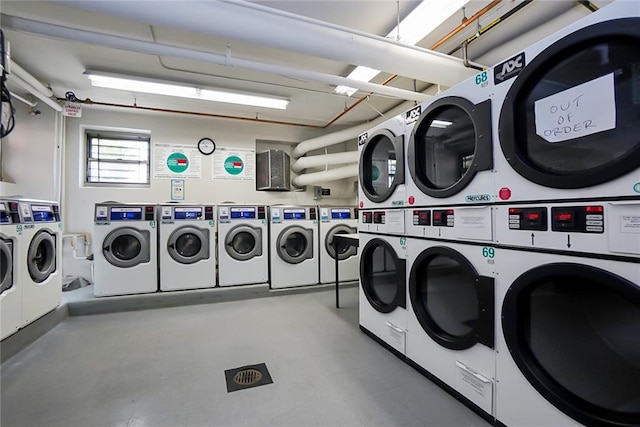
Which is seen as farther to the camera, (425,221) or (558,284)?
(425,221)

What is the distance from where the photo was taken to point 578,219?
1032 millimetres

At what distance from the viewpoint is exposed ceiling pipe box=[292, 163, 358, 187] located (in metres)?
4.28

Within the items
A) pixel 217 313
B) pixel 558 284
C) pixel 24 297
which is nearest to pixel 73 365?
pixel 24 297

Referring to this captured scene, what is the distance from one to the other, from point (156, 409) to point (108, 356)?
90 centimetres

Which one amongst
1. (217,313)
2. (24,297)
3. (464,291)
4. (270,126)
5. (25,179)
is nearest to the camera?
(464,291)

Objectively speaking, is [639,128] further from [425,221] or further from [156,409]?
[156,409]

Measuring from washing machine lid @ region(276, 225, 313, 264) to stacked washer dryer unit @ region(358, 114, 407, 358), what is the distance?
144 centimetres

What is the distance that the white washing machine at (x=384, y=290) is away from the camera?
1.97 meters

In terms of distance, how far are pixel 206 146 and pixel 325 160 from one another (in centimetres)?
197

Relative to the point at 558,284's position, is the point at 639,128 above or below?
above

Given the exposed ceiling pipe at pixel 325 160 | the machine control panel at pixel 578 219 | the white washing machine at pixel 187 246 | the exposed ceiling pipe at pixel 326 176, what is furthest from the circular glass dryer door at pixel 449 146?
the white washing machine at pixel 187 246

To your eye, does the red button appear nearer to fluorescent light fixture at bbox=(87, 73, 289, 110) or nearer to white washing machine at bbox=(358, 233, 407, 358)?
white washing machine at bbox=(358, 233, 407, 358)

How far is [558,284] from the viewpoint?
1.19 meters

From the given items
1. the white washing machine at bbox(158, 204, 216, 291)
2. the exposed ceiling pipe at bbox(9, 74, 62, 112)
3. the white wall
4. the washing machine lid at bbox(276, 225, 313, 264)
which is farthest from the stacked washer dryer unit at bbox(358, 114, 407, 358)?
the exposed ceiling pipe at bbox(9, 74, 62, 112)
